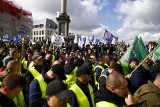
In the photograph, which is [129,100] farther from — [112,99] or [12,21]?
[12,21]

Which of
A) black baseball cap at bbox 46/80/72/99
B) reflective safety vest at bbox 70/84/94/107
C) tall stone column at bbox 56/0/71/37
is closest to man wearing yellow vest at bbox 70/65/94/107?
reflective safety vest at bbox 70/84/94/107

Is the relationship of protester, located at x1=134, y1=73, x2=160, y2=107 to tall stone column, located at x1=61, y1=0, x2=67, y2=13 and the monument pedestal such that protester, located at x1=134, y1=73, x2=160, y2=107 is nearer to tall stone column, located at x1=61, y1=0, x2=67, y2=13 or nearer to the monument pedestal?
the monument pedestal

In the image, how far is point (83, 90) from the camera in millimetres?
4930

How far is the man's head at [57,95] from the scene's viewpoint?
335 cm

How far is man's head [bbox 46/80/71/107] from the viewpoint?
11.0ft

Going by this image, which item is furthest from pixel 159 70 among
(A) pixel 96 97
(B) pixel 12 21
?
(B) pixel 12 21


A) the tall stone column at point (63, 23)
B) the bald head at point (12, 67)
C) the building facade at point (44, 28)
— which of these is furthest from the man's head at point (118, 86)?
the building facade at point (44, 28)

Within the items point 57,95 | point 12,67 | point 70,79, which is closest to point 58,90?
point 57,95

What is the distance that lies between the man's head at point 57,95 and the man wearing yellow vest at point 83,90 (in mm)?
1334

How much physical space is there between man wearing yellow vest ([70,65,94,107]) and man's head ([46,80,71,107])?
1.33 meters

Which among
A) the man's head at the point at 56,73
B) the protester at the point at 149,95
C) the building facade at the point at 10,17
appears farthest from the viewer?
the building facade at the point at 10,17

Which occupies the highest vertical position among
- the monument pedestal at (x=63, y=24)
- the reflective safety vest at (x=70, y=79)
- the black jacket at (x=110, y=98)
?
the monument pedestal at (x=63, y=24)

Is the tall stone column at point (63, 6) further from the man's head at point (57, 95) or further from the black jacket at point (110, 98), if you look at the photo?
the man's head at point (57, 95)

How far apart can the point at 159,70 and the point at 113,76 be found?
454 cm
